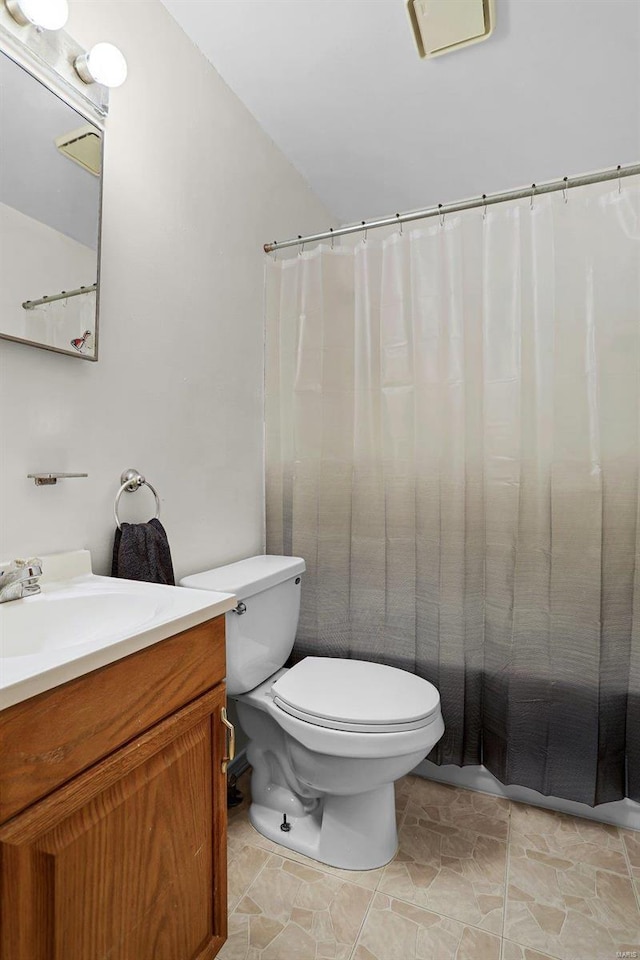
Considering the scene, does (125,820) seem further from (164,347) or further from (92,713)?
(164,347)

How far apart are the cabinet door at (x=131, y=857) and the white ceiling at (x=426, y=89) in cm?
186

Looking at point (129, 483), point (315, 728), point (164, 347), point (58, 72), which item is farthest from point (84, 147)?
point (315, 728)

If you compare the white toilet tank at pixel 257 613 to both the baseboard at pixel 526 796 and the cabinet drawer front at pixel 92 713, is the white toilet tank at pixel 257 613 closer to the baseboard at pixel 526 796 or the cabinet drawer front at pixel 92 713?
the cabinet drawer front at pixel 92 713

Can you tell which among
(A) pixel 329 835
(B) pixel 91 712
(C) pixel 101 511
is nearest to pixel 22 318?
(C) pixel 101 511

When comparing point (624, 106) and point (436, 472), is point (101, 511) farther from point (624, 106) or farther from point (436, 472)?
point (624, 106)

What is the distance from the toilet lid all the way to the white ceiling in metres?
1.86

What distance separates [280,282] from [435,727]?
1.63m

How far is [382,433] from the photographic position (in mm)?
1839

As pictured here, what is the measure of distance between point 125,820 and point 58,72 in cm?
151

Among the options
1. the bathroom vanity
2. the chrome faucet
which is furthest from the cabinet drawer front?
the chrome faucet

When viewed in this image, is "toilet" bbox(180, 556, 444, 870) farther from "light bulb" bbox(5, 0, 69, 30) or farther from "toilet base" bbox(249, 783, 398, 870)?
"light bulb" bbox(5, 0, 69, 30)

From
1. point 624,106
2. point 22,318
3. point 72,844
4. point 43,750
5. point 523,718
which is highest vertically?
point 624,106

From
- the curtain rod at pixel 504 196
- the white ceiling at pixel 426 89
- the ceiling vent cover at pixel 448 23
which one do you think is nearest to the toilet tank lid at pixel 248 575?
the curtain rod at pixel 504 196

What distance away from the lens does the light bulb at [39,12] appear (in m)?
1.03
